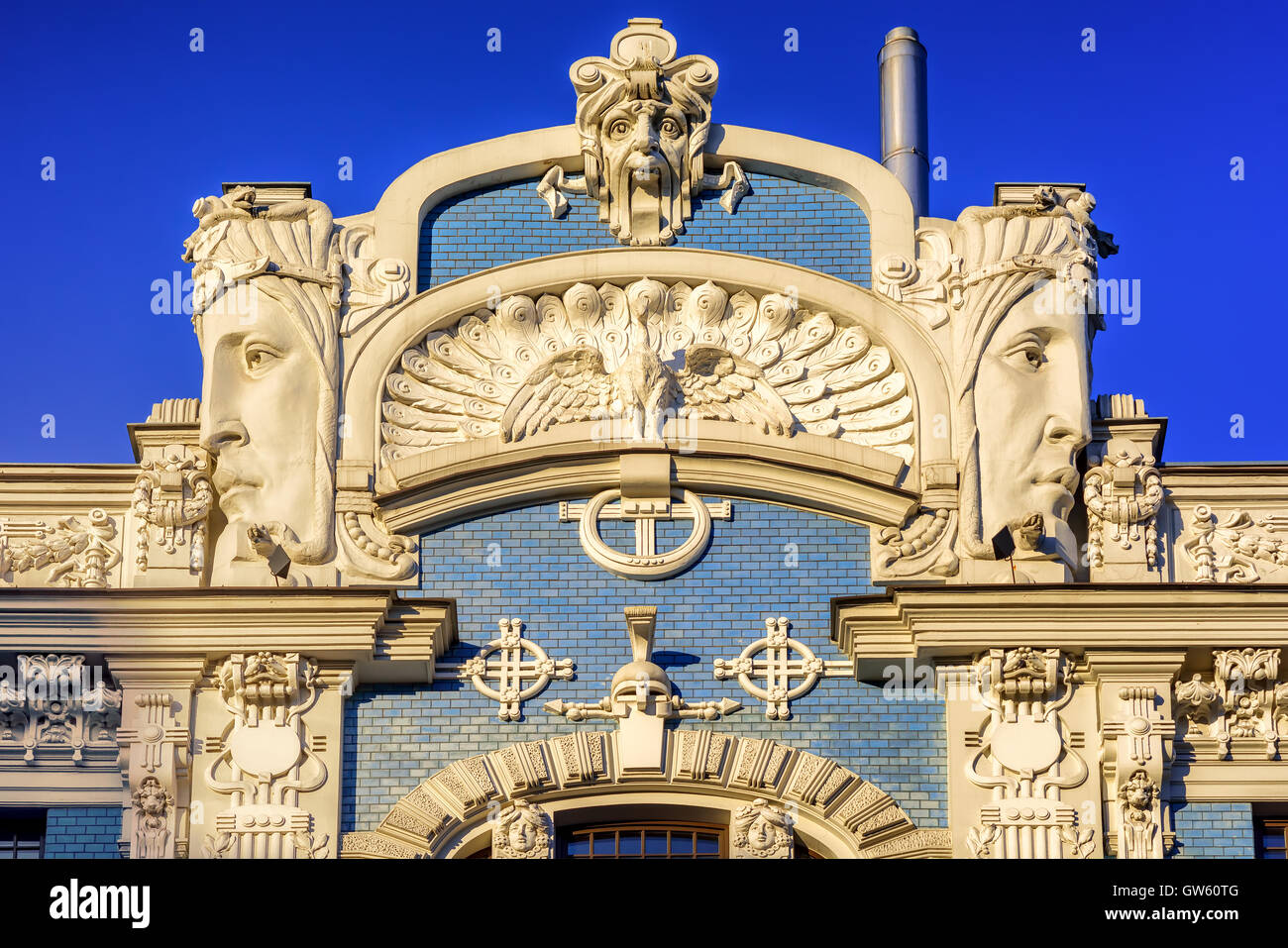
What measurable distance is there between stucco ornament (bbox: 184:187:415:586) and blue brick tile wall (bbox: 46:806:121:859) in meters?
1.69

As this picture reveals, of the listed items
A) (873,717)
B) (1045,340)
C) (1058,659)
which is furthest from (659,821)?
(1045,340)

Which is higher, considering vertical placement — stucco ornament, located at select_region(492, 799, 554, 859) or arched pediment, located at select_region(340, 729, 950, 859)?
arched pediment, located at select_region(340, 729, 950, 859)

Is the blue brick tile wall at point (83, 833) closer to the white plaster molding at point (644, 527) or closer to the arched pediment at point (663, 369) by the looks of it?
the arched pediment at point (663, 369)

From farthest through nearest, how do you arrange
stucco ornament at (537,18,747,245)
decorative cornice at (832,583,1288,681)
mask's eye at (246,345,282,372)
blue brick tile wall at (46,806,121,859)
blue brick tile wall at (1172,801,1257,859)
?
stucco ornament at (537,18,747,245) → mask's eye at (246,345,282,372) → decorative cornice at (832,583,1288,681) → blue brick tile wall at (46,806,121,859) → blue brick tile wall at (1172,801,1257,859)

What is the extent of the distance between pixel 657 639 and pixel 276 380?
10.1ft

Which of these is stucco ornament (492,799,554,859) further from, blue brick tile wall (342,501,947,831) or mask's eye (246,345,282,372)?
mask's eye (246,345,282,372)

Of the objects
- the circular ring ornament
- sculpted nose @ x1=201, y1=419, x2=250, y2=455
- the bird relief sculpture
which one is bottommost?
the circular ring ornament

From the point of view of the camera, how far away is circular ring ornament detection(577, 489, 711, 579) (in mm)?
18359

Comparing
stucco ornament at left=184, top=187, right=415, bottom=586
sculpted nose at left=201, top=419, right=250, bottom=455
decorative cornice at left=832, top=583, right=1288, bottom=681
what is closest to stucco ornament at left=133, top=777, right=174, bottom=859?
stucco ornament at left=184, top=187, right=415, bottom=586

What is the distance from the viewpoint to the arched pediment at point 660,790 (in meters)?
17.5

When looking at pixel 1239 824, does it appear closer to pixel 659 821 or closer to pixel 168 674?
pixel 659 821

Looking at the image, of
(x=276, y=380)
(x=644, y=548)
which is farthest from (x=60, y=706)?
(x=644, y=548)

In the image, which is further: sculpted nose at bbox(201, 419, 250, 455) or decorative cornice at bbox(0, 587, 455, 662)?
sculpted nose at bbox(201, 419, 250, 455)

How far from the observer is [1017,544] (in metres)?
18.1
